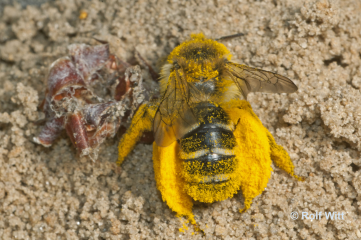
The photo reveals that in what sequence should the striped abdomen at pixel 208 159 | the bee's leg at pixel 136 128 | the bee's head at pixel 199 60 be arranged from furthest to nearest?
the bee's leg at pixel 136 128
the bee's head at pixel 199 60
the striped abdomen at pixel 208 159

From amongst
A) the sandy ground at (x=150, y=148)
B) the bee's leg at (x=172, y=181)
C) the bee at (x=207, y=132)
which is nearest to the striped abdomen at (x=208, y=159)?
the bee at (x=207, y=132)

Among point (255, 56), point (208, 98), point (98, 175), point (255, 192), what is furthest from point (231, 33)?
point (98, 175)

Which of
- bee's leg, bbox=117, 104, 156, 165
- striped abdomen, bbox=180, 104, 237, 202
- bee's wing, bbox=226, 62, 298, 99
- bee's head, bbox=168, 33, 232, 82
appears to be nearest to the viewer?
striped abdomen, bbox=180, 104, 237, 202

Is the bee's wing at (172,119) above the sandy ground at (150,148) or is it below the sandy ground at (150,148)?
above

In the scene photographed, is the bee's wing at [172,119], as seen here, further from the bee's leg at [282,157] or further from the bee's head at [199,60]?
the bee's leg at [282,157]

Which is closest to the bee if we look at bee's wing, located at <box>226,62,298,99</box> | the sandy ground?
bee's wing, located at <box>226,62,298,99</box>

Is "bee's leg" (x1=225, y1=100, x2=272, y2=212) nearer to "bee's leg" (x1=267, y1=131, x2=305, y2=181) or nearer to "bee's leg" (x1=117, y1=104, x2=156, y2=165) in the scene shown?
"bee's leg" (x1=267, y1=131, x2=305, y2=181)

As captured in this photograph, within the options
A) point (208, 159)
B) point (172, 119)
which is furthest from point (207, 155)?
point (172, 119)
